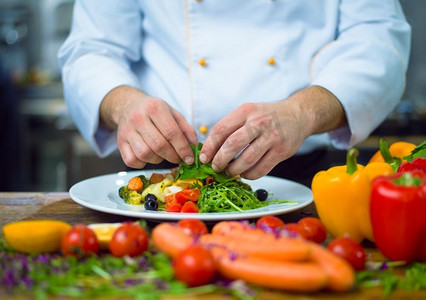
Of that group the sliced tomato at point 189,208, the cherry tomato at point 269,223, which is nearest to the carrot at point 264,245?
the cherry tomato at point 269,223

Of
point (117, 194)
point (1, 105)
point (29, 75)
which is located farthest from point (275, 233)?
point (29, 75)

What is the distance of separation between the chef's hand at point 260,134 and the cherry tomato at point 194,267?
51 cm

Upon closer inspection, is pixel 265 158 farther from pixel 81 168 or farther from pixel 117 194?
pixel 81 168

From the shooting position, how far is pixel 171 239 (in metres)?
1.04

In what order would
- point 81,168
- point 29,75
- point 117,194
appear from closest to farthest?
point 117,194, point 81,168, point 29,75

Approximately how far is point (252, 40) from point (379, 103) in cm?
51

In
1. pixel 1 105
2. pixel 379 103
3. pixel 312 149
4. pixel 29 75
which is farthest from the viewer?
pixel 29 75

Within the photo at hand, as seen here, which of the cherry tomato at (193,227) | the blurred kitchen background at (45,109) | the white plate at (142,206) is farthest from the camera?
the blurred kitchen background at (45,109)

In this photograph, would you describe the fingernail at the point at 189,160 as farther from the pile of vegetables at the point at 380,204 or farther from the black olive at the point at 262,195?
the pile of vegetables at the point at 380,204

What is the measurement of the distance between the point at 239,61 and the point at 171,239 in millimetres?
1016

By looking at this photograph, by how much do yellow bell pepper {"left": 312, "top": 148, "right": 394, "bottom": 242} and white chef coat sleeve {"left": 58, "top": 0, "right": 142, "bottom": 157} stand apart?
0.87 metres

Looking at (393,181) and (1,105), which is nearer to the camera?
(393,181)

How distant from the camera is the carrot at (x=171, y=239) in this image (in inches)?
39.9

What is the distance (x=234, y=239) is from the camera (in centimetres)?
102
